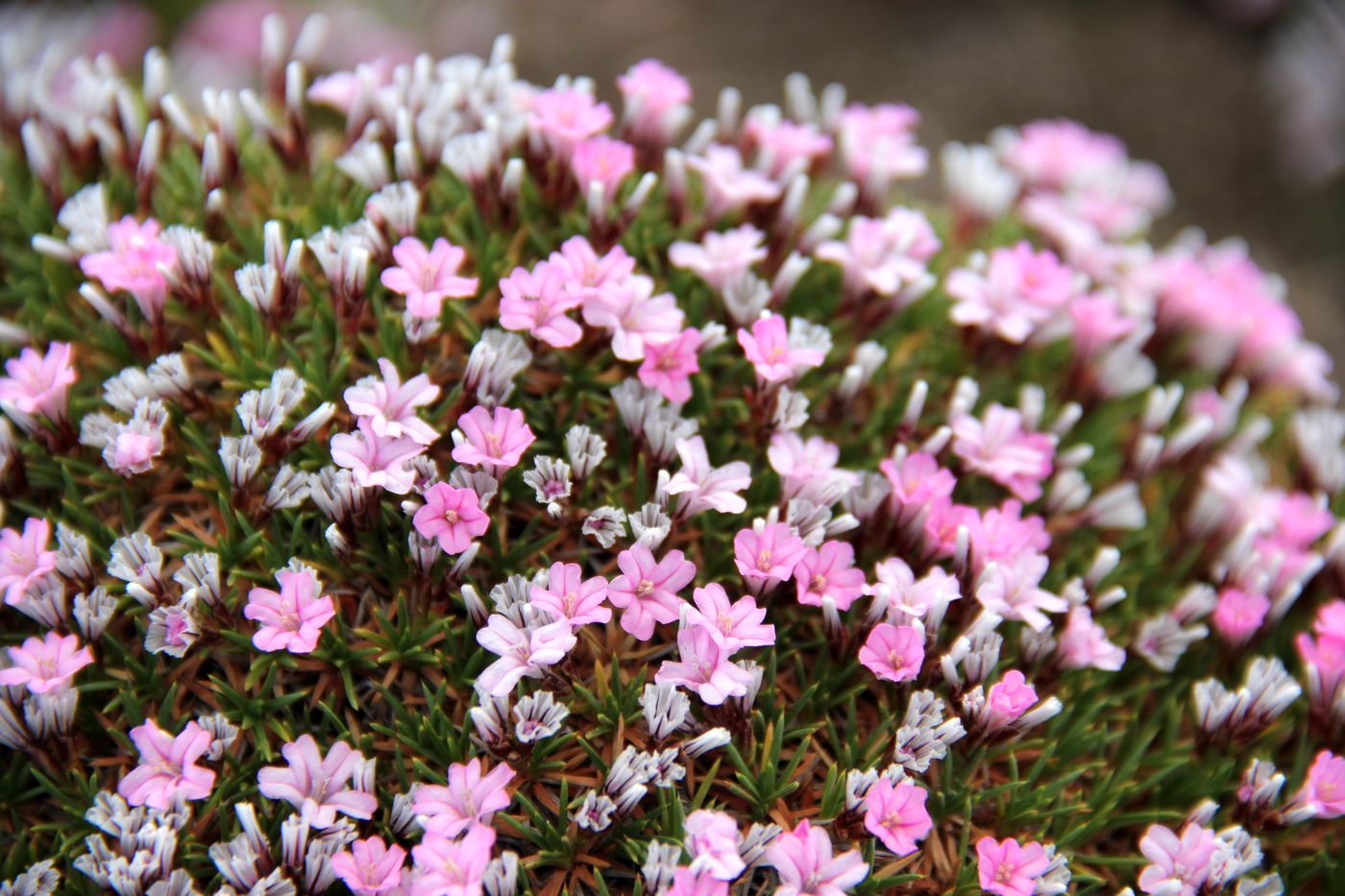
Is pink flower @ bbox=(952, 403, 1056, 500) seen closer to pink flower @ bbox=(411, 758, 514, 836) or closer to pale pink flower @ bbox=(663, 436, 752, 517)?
pale pink flower @ bbox=(663, 436, 752, 517)

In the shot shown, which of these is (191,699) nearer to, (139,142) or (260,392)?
(260,392)

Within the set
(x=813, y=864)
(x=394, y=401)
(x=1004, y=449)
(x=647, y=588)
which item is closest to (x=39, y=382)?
(x=394, y=401)

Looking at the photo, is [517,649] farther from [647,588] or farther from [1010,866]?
[1010,866]

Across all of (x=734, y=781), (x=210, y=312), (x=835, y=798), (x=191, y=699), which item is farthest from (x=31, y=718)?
(x=835, y=798)

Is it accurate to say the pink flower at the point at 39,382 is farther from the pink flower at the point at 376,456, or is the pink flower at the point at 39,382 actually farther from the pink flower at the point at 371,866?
the pink flower at the point at 371,866

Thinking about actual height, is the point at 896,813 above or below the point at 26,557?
below

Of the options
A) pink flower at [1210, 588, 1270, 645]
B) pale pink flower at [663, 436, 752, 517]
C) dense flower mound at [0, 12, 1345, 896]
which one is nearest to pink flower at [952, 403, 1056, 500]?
dense flower mound at [0, 12, 1345, 896]

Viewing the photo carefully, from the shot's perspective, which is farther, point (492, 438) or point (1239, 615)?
point (1239, 615)
